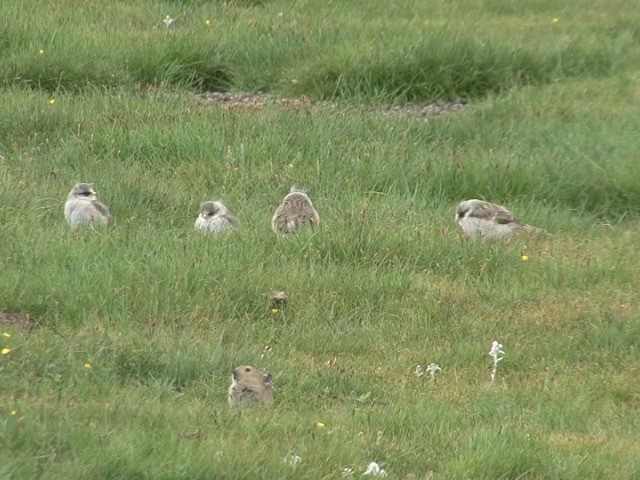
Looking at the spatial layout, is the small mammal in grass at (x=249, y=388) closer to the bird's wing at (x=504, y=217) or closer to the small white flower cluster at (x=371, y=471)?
the small white flower cluster at (x=371, y=471)

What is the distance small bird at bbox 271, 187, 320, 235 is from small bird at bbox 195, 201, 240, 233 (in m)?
0.38

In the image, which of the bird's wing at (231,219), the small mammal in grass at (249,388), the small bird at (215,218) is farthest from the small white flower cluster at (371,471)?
the bird's wing at (231,219)

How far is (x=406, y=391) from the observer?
856cm

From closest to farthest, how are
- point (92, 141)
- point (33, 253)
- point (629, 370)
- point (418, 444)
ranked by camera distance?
point (418, 444) < point (629, 370) < point (33, 253) < point (92, 141)

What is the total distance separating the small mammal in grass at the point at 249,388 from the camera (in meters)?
7.89

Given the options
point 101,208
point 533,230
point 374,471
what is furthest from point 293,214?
point 374,471

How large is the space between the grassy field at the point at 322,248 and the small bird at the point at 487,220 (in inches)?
6.6

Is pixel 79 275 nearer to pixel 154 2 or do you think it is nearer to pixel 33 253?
pixel 33 253

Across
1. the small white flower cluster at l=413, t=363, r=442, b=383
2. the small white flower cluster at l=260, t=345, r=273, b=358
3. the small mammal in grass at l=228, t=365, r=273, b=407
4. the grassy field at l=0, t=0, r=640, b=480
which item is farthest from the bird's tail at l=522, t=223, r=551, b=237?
the small mammal in grass at l=228, t=365, r=273, b=407

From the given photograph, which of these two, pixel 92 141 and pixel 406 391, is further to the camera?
pixel 92 141

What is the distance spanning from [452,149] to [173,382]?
636 cm

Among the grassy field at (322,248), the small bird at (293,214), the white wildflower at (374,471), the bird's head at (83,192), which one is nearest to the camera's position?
the white wildflower at (374,471)

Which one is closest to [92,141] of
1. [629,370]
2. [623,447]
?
[629,370]

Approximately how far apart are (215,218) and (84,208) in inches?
44.7
